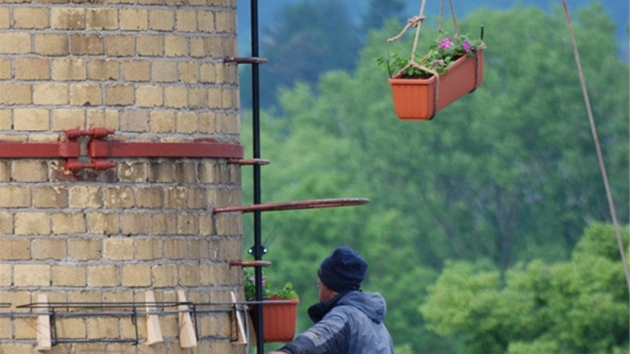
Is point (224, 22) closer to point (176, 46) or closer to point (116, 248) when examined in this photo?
point (176, 46)

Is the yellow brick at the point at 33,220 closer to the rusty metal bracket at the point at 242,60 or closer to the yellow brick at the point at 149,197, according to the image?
the yellow brick at the point at 149,197

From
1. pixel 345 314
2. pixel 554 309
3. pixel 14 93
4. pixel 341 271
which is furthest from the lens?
pixel 554 309

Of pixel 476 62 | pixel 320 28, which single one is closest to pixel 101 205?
pixel 476 62

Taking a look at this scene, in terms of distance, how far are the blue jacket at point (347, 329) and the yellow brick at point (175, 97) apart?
1.07m

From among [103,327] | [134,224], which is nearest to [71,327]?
[103,327]

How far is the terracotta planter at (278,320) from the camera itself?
9945 mm

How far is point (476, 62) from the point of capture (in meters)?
10.1

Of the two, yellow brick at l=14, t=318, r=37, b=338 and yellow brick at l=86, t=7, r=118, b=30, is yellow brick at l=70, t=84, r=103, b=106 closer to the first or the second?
yellow brick at l=86, t=7, r=118, b=30

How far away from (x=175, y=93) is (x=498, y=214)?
189ft

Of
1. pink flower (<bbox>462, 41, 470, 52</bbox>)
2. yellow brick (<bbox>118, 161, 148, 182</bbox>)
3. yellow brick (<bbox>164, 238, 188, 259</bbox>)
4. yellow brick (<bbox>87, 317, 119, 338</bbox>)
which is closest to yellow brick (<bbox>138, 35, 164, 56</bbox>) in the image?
yellow brick (<bbox>118, 161, 148, 182</bbox>)

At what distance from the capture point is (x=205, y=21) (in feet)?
31.8

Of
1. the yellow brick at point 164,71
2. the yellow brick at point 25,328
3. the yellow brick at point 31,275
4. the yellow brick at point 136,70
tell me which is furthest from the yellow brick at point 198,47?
the yellow brick at point 25,328

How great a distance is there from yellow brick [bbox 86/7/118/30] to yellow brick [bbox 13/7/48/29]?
0.18 metres

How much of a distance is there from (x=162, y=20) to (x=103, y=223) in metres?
0.90
